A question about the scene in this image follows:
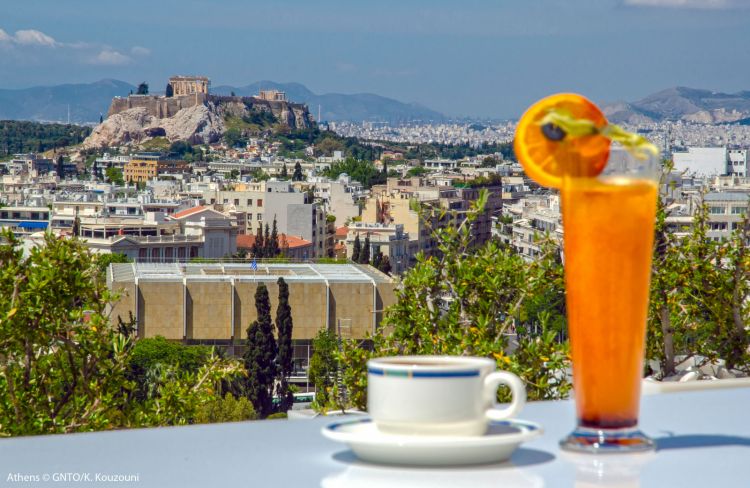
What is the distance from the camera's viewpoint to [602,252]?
1.18m

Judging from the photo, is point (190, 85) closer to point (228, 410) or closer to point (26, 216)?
point (26, 216)

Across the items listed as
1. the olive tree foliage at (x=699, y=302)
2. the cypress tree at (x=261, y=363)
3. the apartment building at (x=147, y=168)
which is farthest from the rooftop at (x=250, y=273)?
the apartment building at (x=147, y=168)

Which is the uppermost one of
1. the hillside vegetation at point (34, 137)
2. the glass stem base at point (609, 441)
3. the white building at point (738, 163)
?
the hillside vegetation at point (34, 137)

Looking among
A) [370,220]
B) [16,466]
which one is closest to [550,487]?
[16,466]

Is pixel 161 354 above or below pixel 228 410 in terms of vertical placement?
below

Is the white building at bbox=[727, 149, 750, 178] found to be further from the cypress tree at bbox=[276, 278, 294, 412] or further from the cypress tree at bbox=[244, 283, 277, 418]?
the cypress tree at bbox=[244, 283, 277, 418]

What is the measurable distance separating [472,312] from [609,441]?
262 centimetres

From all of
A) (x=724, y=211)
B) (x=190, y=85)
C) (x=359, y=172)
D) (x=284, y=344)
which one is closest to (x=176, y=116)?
(x=190, y=85)

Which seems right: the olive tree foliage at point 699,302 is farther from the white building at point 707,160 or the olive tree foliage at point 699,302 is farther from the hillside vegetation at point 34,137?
the hillside vegetation at point 34,137

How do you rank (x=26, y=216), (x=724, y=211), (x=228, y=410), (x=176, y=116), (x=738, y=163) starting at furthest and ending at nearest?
1. (x=176, y=116)
2. (x=738, y=163)
3. (x=26, y=216)
4. (x=724, y=211)
5. (x=228, y=410)

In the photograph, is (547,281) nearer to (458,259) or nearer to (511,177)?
(458,259)

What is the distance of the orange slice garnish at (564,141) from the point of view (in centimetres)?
120

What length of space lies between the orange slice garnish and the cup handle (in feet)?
0.57

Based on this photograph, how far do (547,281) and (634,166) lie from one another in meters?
2.71
